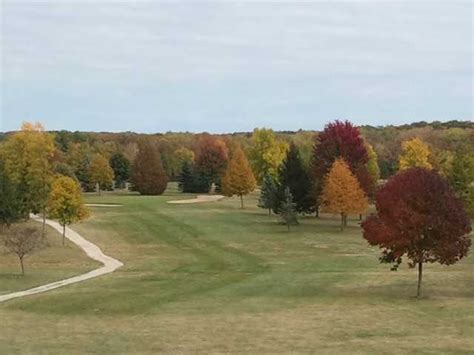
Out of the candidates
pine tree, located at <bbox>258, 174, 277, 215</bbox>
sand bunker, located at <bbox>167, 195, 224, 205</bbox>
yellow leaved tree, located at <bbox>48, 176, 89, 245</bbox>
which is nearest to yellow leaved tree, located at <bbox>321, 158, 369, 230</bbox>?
pine tree, located at <bbox>258, 174, 277, 215</bbox>

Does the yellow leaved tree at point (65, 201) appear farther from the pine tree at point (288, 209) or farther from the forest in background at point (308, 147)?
the forest in background at point (308, 147)

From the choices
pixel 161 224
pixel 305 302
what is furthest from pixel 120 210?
pixel 305 302

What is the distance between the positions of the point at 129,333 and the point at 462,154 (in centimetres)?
5731

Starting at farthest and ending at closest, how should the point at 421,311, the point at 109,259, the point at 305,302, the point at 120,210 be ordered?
the point at 120,210, the point at 109,259, the point at 305,302, the point at 421,311

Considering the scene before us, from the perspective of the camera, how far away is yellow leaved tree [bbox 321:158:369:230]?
67.6m

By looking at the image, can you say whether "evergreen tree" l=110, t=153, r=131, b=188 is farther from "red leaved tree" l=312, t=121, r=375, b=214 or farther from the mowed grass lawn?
the mowed grass lawn

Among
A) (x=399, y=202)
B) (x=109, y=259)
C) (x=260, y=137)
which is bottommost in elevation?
(x=109, y=259)

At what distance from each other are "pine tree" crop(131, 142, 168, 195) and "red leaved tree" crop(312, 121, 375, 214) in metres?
45.3

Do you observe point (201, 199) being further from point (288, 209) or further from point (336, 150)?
point (288, 209)

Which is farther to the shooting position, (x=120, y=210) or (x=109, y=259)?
(x=120, y=210)

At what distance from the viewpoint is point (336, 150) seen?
2980 inches

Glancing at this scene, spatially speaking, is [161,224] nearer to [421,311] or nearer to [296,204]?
[296,204]

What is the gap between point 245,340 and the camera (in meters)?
25.4

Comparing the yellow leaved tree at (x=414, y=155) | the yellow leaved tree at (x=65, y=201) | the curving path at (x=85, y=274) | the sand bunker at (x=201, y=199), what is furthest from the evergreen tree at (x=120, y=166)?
the yellow leaved tree at (x=65, y=201)
